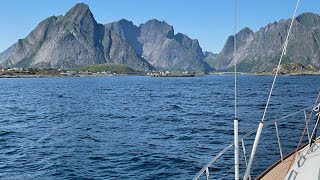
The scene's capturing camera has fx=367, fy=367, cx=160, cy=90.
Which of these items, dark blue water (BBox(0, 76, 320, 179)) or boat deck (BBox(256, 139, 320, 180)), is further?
dark blue water (BBox(0, 76, 320, 179))

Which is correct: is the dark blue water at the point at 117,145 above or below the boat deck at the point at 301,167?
below

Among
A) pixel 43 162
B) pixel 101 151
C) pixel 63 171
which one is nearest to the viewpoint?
pixel 63 171

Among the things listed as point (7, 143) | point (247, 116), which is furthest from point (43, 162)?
point (247, 116)

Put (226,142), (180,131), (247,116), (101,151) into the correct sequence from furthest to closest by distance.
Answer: (247,116) → (180,131) → (226,142) → (101,151)

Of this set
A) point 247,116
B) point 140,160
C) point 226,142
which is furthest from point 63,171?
point 247,116

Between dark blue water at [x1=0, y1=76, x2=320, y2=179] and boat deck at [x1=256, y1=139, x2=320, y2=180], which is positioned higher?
boat deck at [x1=256, y1=139, x2=320, y2=180]

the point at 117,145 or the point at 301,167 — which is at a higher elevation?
the point at 301,167

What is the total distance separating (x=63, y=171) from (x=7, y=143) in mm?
12448

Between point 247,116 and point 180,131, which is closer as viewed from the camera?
point 180,131

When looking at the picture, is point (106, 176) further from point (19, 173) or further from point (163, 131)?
point (163, 131)

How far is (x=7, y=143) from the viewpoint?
112ft

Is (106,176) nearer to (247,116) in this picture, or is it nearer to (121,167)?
(121,167)

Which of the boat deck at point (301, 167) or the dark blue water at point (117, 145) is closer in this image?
the boat deck at point (301, 167)

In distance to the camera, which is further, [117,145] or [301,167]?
[117,145]
